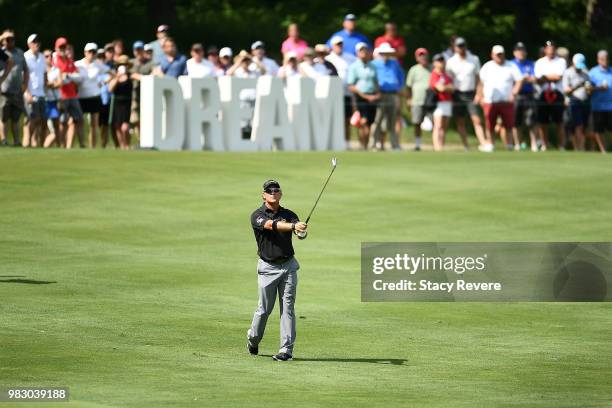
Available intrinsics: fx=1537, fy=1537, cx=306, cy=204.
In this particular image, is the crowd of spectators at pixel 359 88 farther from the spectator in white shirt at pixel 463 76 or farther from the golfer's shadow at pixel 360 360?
the golfer's shadow at pixel 360 360

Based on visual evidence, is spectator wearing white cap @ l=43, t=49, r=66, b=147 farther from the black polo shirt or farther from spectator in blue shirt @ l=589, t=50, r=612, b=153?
the black polo shirt

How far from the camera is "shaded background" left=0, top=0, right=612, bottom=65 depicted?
142 feet

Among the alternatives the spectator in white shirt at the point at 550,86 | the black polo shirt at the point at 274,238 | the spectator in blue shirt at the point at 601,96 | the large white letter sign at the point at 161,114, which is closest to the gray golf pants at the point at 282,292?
the black polo shirt at the point at 274,238

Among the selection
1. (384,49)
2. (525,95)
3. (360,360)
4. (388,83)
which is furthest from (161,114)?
(360,360)

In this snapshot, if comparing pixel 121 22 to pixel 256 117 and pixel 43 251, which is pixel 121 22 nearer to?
pixel 256 117

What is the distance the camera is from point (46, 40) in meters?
41.3

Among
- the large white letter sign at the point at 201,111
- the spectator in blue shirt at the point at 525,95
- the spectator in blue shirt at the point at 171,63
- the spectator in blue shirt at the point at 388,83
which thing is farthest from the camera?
the spectator in blue shirt at the point at 525,95

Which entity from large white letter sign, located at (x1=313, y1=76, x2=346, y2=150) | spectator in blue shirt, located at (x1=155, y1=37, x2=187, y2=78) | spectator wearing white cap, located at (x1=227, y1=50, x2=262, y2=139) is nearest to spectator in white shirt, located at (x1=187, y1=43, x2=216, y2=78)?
spectator in blue shirt, located at (x1=155, y1=37, x2=187, y2=78)

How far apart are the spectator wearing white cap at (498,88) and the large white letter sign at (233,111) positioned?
501 centimetres

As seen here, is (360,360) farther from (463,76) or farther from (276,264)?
(463,76)

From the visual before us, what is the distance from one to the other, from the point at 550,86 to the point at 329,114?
508cm

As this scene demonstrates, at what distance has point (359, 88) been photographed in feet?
106

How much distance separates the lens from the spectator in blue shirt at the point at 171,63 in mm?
31891

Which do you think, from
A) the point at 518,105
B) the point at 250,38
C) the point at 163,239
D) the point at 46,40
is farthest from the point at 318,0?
the point at 163,239
